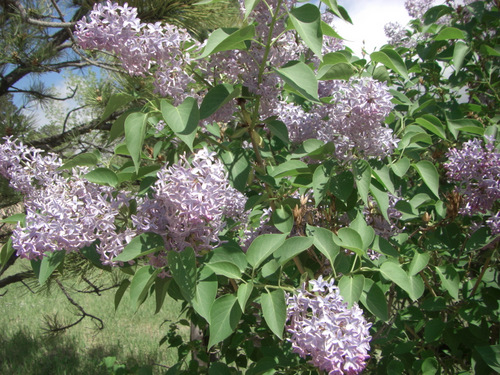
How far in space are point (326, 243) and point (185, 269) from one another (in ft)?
1.01

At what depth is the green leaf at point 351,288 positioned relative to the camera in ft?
2.79

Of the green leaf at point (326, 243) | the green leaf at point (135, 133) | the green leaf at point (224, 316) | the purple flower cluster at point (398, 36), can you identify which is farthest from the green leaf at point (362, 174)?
the purple flower cluster at point (398, 36)

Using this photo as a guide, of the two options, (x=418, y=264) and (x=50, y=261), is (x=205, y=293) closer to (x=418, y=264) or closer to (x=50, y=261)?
(x=50, y=261)

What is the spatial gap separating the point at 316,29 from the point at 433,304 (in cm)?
96

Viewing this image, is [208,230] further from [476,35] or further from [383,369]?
[476,35]

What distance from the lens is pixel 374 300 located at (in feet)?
2.99

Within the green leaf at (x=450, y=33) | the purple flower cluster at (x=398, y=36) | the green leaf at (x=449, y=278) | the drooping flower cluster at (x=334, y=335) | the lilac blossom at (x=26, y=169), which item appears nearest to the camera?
the drooping flower cluster at (x=334, y=335)

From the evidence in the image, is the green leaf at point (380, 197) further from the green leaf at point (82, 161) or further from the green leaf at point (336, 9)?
the green leaf at point (82, 161)

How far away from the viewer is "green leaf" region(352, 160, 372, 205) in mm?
964

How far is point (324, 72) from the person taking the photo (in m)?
0.97

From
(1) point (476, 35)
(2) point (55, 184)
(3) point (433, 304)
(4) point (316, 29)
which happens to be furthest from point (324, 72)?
(1) point (476, 35)

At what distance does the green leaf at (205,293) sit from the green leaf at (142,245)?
100mm

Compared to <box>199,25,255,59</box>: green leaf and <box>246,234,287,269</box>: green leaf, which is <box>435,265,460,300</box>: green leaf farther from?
<box>199,25,255,59</box>: green leaf

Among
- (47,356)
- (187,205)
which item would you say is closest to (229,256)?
(187,205)
